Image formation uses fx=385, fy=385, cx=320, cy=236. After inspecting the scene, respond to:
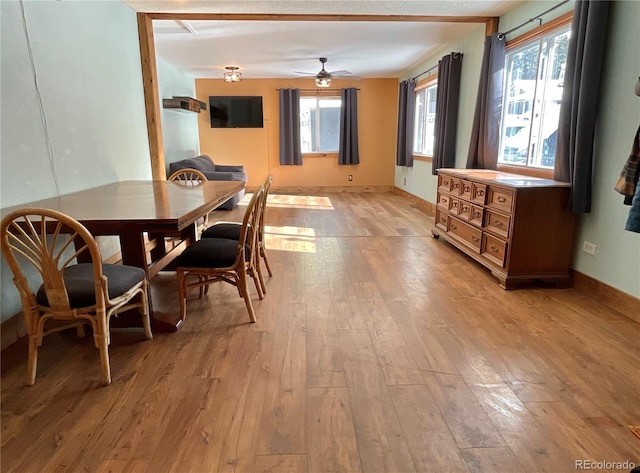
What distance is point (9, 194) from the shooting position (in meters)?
2.20

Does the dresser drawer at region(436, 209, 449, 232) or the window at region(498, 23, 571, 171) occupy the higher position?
the window at region(498, 23, 571, 171)

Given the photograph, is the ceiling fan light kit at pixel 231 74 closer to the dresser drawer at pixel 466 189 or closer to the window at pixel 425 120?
the window at pixel 425 120

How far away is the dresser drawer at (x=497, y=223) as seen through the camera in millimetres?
2951

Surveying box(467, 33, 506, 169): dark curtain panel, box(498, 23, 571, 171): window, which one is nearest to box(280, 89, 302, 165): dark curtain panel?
box(467, 33, 506, 169): dark curtain panel

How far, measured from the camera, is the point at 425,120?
673cm

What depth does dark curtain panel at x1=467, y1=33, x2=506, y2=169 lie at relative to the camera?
388cm

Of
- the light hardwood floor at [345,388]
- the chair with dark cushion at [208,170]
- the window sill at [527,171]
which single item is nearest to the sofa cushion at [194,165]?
the chair with dark cushion at [208,170]

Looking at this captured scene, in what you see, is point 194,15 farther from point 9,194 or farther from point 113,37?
point 9,194

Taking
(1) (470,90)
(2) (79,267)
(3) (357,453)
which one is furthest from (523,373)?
(1) (470,90)

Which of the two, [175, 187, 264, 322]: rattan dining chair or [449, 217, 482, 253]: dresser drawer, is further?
[449, 217, 482, 253]: dresser drawer

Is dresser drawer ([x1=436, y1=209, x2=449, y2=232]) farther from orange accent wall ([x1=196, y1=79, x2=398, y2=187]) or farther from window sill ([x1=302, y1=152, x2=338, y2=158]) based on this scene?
window sill ([x1=302, y1=152, x2=338, y2=158])

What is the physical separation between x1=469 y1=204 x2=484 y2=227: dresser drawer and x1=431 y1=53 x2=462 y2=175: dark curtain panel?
183 cm

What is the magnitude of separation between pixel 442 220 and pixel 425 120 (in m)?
3.05

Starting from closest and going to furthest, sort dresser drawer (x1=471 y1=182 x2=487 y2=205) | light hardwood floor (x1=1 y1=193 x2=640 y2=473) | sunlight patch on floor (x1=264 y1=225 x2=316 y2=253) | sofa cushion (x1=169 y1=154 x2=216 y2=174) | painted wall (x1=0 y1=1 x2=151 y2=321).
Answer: light hardwood floor (x1=1 y1=193 x2=640 y2=473)
painted wall (x1=0 y1=1 x2=151 y2=321)
dresser drawer (x1=471 y1=182 x2=487 y2=205)
sunlight patch on floor (x1=264 y1=225 x2=316 y2=253)
sofa cushion (x1=169 y1=154 x2=216 y2=174)
